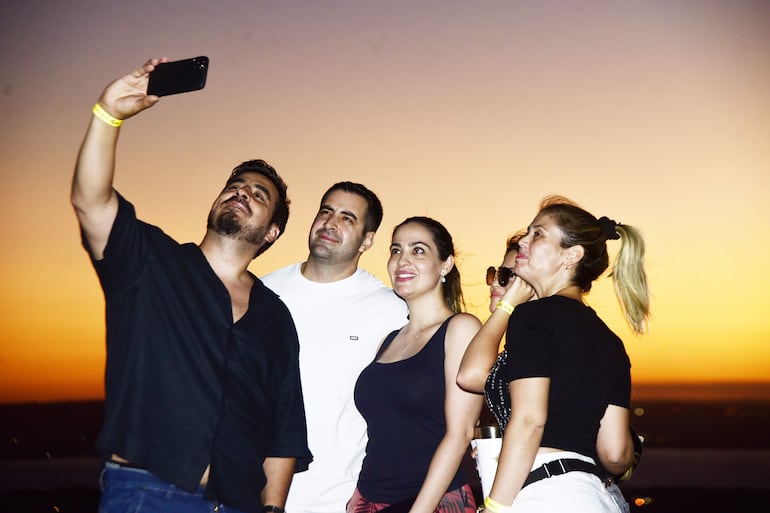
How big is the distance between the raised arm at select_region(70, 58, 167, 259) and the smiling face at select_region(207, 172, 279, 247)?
674 millimetres

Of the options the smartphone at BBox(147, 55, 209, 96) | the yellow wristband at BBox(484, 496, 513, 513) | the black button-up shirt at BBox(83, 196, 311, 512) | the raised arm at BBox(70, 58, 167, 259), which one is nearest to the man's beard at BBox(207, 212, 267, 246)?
the black button-up shirt at BBox(83, 196, 311, 512)

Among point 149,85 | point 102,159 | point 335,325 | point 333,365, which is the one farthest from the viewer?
point 335,325

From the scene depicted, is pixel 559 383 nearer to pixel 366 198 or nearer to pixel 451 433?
pixel 451 433

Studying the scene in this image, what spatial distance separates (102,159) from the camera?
235cm

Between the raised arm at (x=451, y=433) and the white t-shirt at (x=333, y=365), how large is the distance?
68cm

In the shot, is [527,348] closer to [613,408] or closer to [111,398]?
[613,408]

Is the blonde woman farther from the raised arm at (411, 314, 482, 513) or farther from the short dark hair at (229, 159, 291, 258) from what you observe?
the short dark hair at (229, 159, 291, 258)

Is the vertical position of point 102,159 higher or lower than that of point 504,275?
higher

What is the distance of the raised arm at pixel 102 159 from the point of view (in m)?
2.34

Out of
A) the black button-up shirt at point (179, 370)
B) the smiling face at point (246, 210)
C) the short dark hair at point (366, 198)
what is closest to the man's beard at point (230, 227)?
the smiling face at point (246, 210)

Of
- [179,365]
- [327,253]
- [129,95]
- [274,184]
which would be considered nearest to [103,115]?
[129,95]

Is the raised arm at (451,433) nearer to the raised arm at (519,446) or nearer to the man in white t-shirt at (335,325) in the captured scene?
the raised arm at (519,446)

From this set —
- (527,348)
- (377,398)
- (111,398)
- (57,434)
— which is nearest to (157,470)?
(111,398)

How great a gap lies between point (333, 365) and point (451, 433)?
0.91 m
